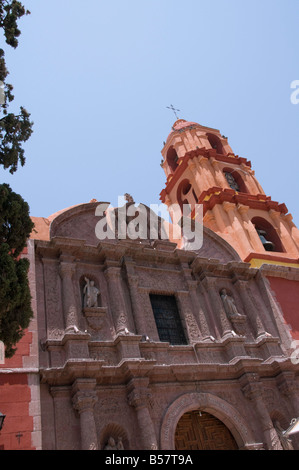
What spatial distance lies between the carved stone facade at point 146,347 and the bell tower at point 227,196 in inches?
105

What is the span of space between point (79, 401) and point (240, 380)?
4.33 metres

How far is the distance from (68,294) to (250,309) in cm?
553

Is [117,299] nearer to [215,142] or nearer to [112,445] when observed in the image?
[112,445]

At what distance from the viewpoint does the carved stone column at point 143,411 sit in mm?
8613

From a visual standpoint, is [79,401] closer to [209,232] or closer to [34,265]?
[34,265]

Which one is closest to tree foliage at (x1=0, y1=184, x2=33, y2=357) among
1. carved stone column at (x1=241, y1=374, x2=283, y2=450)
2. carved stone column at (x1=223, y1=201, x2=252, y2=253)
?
carved stone column at (x1=241, y1=374, x2=283, y2=450)

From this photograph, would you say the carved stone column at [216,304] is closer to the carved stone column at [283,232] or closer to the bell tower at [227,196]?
the bell tower at [227,196]

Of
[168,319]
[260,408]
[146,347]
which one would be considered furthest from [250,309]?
[146,347]

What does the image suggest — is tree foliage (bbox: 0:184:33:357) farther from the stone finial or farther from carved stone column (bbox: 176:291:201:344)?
the stone finial

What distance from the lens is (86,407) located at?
841 centimetres

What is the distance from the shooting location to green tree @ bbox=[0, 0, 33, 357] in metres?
6.88

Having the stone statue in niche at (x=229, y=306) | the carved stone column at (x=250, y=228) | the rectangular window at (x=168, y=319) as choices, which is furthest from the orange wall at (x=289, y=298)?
the rectangular window at (x=168, y=319)

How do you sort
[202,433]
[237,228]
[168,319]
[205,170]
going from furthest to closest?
[205,170] < [237,228] < [168,319] < [202,433]

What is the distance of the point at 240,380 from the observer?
10734 millimetres
